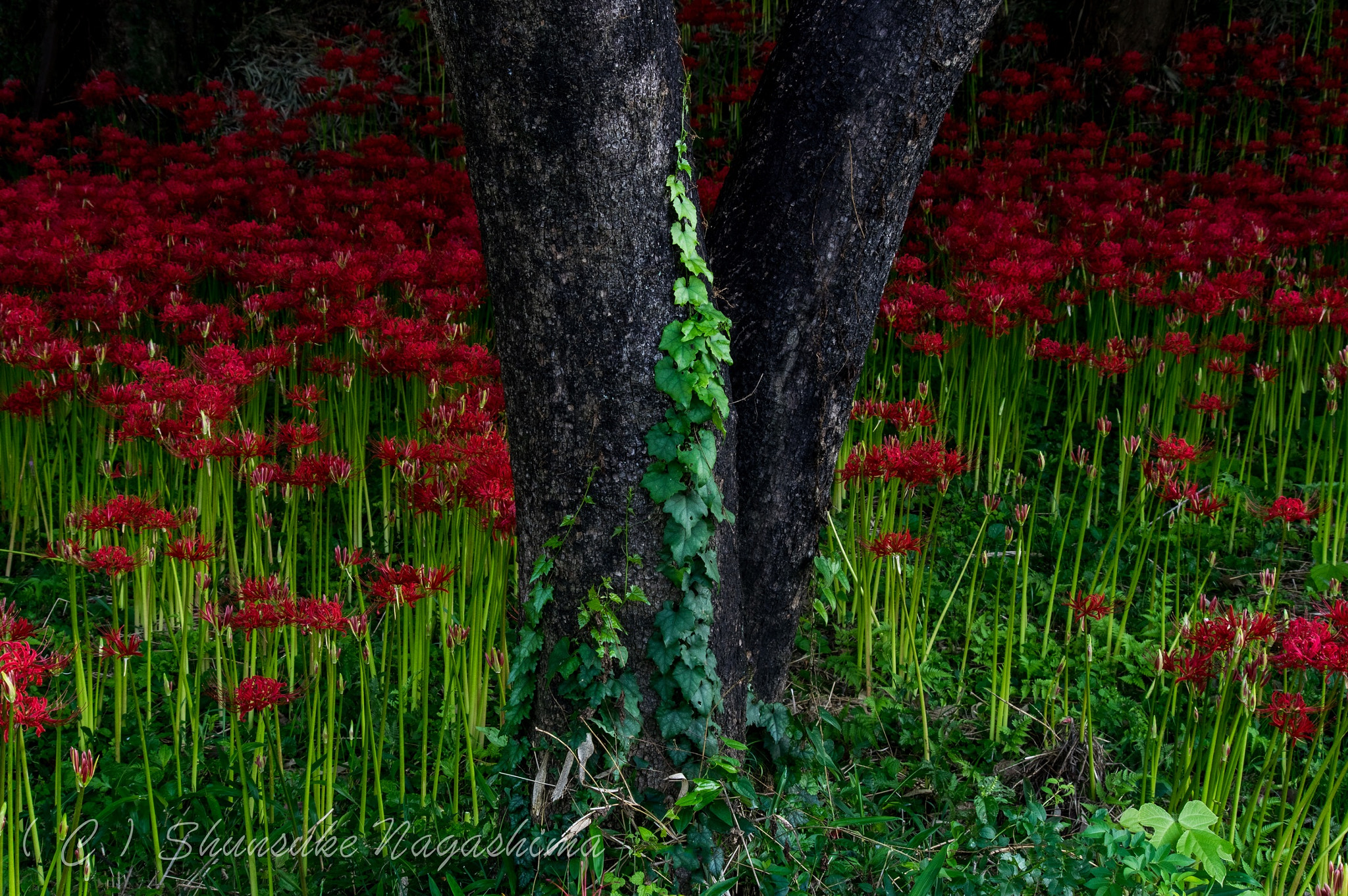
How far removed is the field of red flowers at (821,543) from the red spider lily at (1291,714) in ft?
0.04

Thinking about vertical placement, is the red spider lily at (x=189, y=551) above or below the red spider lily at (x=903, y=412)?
below

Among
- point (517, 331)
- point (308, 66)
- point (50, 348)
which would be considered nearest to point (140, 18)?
point (308, 66)

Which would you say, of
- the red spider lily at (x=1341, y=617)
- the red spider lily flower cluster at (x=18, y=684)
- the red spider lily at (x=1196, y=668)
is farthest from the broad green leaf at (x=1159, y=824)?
the red spider lily flower cluster at (x=18, y=684)

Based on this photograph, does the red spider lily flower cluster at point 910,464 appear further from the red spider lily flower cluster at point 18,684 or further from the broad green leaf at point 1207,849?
the red spider lily flower cluster at point 18,684

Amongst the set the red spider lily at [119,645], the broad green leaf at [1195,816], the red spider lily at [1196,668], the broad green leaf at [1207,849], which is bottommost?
the broad green leaf at [1207,849]

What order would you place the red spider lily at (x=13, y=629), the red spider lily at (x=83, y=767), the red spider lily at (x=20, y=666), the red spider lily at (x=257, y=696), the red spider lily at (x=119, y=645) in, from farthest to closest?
the red spider lily at (x=119, y=645) < the red spider lily at (x=257, y=696) < the red spider lily at (x=13, y=629) < the red spider lily at (x=83, y=767) < the red spider lily at (x=20, y=666)

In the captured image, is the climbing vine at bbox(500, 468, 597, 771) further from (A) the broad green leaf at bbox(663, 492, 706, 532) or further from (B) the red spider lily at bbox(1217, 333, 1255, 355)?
(B) the red spider lily at bbox(1217, 333, 1255, 355)

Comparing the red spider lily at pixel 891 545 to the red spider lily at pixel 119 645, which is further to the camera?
the red spider lily at pixel 891 545

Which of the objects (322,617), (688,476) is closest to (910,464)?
(688,476)

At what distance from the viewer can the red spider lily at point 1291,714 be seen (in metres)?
2.52

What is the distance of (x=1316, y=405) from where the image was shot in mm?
A: 5918

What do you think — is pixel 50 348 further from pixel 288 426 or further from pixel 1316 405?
pixel 1316 405

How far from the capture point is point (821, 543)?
440cm

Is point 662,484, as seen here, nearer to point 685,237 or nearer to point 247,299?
point 685,237
